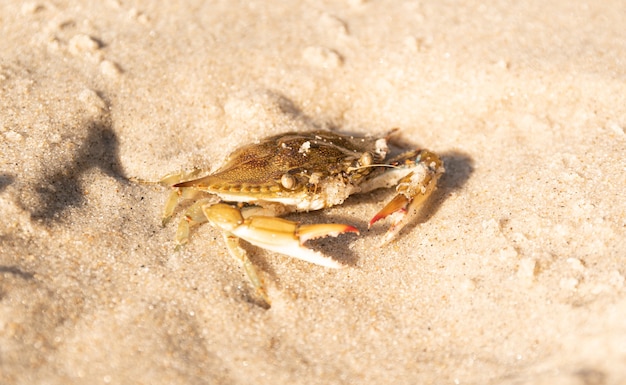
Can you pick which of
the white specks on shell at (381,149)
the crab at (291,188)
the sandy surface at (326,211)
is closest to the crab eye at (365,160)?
the crab at (291,188)

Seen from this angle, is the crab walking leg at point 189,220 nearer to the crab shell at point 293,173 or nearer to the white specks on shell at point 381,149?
the crab shell at point 293,173

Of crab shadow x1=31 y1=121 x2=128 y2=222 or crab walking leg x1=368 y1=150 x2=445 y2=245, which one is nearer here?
crab shadow x1=31 y1=121 x2=128 y2=222

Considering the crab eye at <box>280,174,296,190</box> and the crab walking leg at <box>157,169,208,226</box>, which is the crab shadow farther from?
the crab eye at <box>280,174,296,190</box>

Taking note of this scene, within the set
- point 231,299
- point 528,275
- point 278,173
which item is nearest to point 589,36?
point 528,275

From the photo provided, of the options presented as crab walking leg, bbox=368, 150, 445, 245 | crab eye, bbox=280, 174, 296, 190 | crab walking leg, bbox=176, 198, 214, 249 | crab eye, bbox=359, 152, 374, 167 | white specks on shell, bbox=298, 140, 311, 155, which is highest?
white specks on shell, bbox=298, 140, 311, 155

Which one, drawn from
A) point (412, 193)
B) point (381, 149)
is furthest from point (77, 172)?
point (412, 193)

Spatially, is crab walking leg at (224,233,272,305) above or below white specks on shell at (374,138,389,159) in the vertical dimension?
below

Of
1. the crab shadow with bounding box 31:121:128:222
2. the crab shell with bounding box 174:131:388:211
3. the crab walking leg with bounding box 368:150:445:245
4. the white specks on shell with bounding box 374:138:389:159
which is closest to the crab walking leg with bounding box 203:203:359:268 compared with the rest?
the crab shell with bounding box 174:131:388:211
